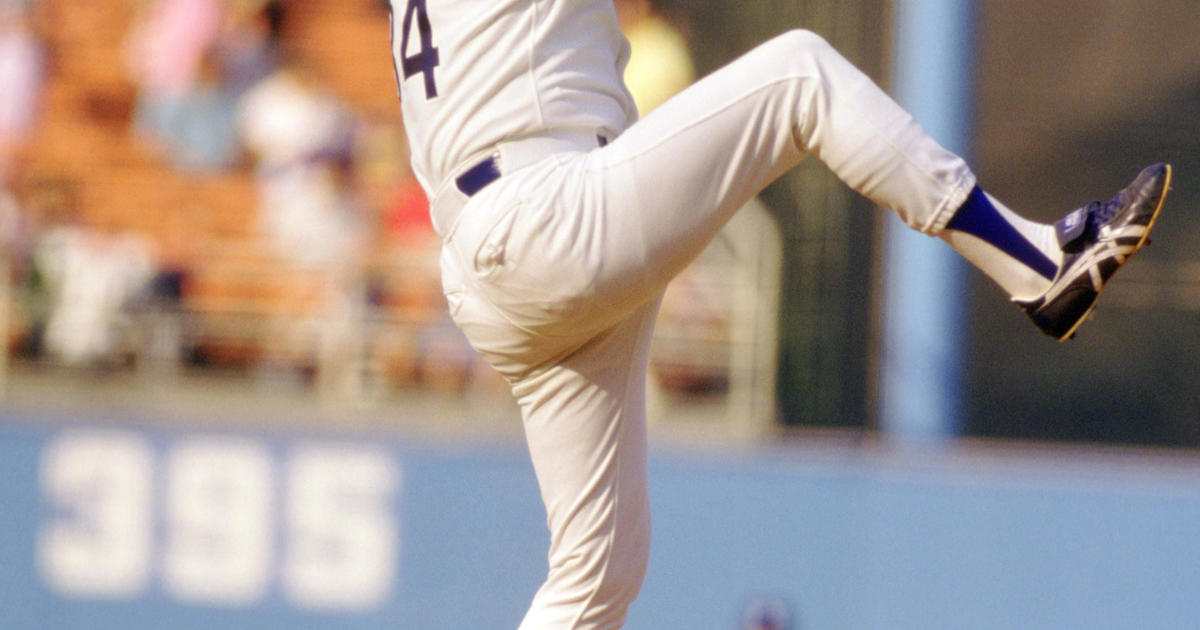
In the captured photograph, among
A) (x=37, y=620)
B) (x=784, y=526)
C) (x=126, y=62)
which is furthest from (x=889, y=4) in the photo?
(x=37, y=620)

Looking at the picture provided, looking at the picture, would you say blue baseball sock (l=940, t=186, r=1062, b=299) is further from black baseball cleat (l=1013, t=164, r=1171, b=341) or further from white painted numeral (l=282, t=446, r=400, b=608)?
white painted numeral (l=282, t=446, r=400, b=608)

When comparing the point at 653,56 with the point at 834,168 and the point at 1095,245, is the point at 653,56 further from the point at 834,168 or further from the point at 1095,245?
the point at 1095,245

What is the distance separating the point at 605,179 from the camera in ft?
7.23

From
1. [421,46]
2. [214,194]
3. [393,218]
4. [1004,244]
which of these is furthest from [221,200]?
[1004,244]

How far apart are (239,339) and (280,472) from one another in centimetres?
53

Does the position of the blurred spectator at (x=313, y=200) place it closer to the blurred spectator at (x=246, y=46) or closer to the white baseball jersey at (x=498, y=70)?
the blurred spectator at (x=246, y=46)

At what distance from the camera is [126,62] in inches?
234

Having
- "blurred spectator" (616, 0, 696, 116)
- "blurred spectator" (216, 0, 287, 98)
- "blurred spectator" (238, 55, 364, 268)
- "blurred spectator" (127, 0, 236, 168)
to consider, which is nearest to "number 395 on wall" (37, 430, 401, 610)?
"blurred spectator" (238, 55, 364, 268)

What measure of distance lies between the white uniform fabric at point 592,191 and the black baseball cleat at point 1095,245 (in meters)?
0.19

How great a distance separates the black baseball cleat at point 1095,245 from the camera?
2152 millimetres

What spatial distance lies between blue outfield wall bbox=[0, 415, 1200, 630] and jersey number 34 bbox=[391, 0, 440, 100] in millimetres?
3037

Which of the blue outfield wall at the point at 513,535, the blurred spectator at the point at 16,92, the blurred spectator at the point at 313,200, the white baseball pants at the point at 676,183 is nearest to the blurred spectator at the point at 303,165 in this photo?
the blurred spectator at the point at 313,200

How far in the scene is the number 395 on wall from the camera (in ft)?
17.9

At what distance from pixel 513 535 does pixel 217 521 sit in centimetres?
116
